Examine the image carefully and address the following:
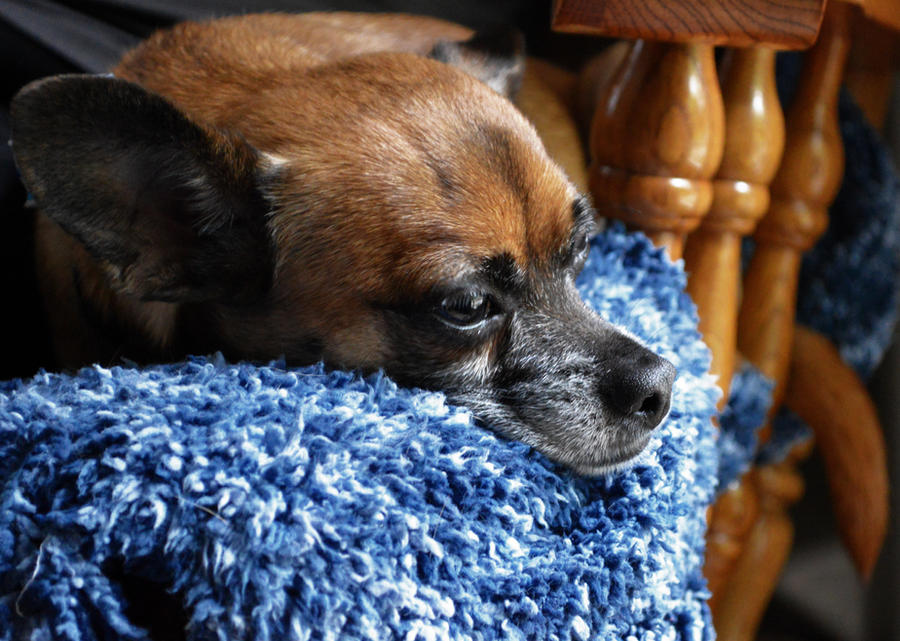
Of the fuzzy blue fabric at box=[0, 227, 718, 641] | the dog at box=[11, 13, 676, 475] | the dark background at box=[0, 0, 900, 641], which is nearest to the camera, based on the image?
the fuzzy blue fabric at box=[0, 227, 718, 641]

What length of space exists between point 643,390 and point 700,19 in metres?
0.44

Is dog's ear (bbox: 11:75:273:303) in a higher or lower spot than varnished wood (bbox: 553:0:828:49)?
lower

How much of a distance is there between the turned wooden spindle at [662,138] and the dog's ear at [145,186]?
0.48 metres

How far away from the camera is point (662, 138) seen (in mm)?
1069

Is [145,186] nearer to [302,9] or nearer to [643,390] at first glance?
[643,390]

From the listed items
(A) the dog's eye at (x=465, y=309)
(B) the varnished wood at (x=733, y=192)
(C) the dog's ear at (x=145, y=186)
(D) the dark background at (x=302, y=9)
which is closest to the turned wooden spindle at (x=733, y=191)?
(B) the varnished wood at (x=733, y=192)

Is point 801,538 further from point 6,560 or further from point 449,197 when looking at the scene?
point 6,560

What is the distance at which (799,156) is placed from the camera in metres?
1.38

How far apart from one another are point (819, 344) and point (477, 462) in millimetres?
1120

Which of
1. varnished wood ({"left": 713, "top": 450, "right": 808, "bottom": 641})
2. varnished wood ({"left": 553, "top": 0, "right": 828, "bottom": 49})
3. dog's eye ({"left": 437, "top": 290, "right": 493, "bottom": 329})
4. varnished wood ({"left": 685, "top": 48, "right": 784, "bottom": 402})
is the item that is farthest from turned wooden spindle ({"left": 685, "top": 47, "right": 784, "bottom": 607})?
varnished wood ({"left": 713, "top": 450, "right": 808, "bottom": 641})

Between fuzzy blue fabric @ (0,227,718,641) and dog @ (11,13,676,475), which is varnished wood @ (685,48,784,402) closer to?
dog @ (11,13,676,475)

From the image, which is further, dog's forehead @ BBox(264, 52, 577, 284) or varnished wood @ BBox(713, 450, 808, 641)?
varnished wood @ BBox(713, 450, 808, 641)

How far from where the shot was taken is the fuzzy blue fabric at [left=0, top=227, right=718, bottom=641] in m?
0.64

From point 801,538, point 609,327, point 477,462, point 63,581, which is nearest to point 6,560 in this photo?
point 63,581
